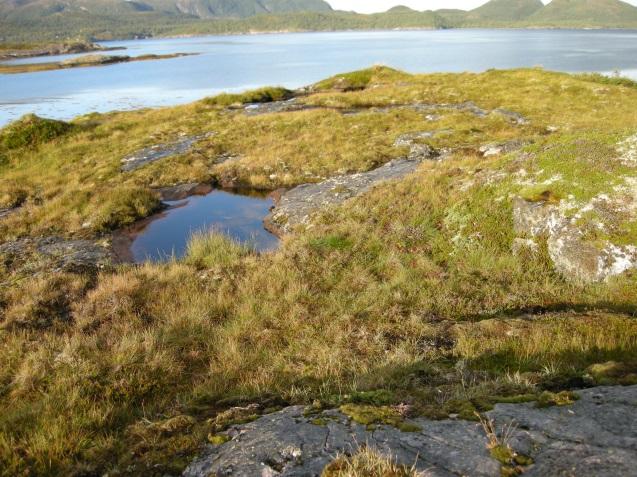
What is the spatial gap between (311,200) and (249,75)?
8028 cm

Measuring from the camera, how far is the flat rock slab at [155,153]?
2727 cm

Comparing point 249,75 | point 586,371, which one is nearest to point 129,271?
point 586,371

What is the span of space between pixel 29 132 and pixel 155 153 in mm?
13130

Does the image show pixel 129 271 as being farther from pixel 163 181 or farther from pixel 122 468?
pixel 163 181

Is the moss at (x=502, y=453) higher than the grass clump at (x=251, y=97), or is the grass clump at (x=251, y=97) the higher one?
the grass clump at (x=251, y=97)

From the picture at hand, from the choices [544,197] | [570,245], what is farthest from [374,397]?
[544,197]

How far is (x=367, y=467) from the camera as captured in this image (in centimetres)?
360

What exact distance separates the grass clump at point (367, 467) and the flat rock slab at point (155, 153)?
2609 cm

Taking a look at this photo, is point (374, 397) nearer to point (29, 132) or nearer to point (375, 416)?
point (375, 416)

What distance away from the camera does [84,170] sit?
27281 mm

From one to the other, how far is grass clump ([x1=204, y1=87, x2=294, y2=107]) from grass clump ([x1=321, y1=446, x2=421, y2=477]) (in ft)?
159

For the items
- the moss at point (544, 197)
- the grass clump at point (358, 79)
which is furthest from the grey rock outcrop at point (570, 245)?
the grass clump at point (358, 79)

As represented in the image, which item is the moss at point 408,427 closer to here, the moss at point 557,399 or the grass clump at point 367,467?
the grass clump at point 367,467

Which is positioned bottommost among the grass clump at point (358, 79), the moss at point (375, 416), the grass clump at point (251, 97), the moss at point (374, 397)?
the moss at point (374, 397)
